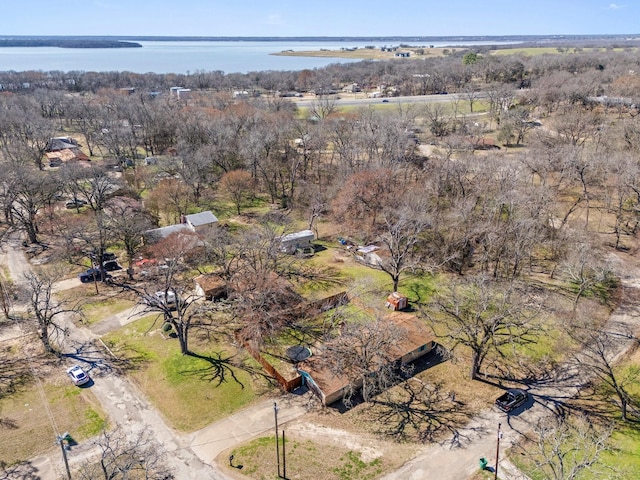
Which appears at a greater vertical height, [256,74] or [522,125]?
[256,74]

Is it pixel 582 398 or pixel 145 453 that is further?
pixel 582 398

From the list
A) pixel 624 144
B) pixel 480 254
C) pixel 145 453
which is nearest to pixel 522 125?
pixel 624 144

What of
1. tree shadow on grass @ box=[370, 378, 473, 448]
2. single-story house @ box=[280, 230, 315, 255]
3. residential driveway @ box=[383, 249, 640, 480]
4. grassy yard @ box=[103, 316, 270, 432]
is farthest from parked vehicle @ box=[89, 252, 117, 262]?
residential driveway @ box=[383, 249, 640, 480]

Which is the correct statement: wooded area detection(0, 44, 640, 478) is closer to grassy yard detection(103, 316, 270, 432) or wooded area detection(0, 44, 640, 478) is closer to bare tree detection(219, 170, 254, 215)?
bare tree detection(219, 170, 254, 215)

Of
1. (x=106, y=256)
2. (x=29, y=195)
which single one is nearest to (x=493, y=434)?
(x=106, y=256)

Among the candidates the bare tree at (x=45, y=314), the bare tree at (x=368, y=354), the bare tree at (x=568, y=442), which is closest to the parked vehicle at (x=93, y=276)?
the bare tree at (x=45, y=314)

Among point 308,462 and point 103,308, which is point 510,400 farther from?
point 103,308

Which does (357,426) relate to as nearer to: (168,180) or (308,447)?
(308,447)
